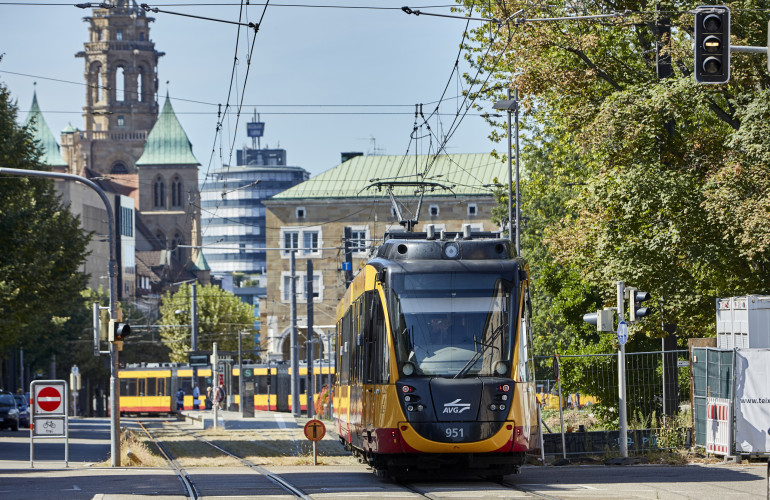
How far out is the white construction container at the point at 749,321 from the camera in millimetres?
22797

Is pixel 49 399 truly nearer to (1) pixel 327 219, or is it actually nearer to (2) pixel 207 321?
(1) pixel 327 219

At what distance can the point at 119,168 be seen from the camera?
184875mm

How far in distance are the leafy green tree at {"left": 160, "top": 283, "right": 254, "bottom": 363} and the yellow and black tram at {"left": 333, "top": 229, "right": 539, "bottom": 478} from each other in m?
82.5

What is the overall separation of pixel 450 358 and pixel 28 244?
849 inches

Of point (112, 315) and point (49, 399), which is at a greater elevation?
point (112, 315)

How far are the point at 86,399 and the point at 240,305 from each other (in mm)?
14039

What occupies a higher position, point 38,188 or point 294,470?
point 38,188

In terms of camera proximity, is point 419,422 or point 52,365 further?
point 52,365

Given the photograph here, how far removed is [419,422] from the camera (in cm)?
1778

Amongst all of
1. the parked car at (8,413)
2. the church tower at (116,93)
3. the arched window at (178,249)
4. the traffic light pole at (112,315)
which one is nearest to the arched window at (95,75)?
the church tower at (116,93)

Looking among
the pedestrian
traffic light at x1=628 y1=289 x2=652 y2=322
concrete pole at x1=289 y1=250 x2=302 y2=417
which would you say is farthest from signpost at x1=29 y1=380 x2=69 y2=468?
the pedestrian

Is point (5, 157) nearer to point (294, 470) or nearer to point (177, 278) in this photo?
point (294, 470)

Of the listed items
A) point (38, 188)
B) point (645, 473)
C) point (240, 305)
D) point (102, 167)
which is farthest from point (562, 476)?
point (102, 167)

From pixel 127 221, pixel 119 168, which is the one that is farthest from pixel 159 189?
pixel 127 221
